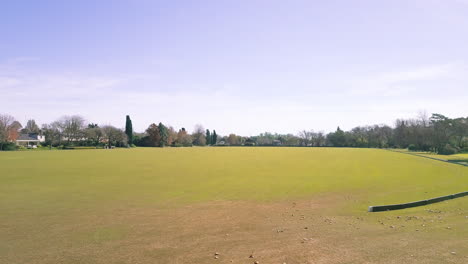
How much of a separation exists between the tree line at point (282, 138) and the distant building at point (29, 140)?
3.22 meters

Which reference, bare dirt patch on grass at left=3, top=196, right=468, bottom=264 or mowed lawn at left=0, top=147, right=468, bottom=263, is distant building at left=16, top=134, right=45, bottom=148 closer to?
mowed lawn at left=0, top=147, right=468, bottom=263

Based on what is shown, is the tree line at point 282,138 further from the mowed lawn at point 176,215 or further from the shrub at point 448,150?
the mowed lawn at point 176,215

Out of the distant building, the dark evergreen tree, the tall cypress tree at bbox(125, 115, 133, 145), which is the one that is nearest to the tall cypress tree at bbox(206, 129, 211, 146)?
the dark evergreen tree

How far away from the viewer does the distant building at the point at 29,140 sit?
98875mm

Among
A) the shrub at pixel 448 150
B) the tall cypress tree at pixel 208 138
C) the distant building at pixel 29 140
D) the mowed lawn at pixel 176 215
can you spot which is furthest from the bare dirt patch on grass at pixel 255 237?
the tall cypress tree at pixel 208 138

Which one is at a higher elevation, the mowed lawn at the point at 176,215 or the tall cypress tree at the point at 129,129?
the tall cypress tree at the point at 129,129

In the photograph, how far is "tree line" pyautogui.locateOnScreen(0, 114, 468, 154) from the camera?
64.3 m

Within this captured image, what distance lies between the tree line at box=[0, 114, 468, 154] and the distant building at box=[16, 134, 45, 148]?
3.22 metres

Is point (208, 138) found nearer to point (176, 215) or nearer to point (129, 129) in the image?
point (129, 129)

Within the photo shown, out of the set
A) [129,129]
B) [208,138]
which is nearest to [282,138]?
[208,138]

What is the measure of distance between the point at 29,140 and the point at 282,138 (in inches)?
4317

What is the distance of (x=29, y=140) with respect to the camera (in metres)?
103

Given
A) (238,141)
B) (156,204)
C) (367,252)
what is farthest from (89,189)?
(238,141)

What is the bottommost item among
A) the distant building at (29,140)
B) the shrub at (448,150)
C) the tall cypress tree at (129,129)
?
the shrub at (448,150)
